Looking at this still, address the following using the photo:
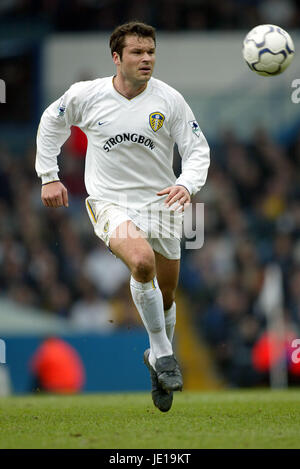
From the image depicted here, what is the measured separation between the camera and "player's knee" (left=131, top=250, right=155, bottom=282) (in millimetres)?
6652

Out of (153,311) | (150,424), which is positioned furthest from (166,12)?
(150,424)

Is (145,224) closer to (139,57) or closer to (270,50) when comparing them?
(139,57)

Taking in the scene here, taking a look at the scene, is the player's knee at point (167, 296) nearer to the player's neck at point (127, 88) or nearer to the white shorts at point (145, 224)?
the white shorts at point (145, 224)

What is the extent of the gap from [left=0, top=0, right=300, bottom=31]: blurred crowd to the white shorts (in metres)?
13.5

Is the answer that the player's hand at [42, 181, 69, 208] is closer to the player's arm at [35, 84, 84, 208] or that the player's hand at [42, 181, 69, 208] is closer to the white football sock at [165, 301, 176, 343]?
the player's arm at [35, 84, 84, 208]

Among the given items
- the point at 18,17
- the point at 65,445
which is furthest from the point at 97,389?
the point at 18,17

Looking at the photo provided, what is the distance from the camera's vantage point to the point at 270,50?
787 cm

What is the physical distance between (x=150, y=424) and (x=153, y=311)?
0.86m

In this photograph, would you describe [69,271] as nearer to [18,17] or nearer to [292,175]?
[292,175]

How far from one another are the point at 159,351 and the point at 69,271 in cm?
871

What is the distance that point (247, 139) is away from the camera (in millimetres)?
18672
